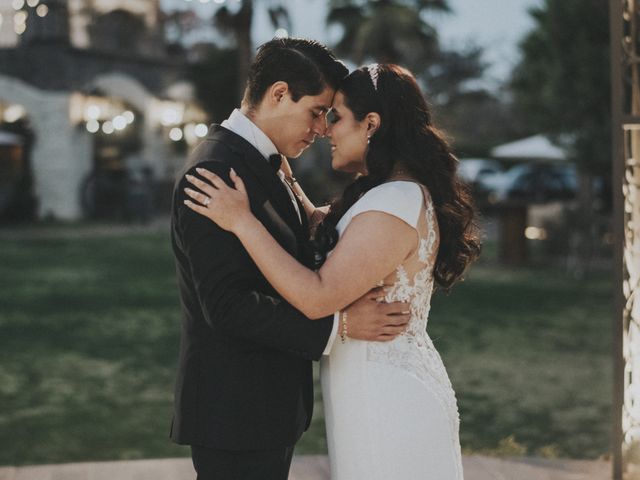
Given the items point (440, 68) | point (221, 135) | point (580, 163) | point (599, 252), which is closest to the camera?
point (221, 135)

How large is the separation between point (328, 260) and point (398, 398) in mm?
462

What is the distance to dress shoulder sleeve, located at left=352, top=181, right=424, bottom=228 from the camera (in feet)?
7.82

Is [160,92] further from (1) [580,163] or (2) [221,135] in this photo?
(2) [221,135]

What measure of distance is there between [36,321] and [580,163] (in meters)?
8.32

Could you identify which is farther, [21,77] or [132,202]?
[21,77]

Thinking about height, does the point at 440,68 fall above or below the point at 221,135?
above

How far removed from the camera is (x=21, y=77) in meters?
23.8

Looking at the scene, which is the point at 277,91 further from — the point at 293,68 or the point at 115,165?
the point at 115,165

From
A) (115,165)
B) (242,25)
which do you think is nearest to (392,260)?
(242,25)

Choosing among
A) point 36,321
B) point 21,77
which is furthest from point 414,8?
point 36,321

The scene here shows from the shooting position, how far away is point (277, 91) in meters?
2.44

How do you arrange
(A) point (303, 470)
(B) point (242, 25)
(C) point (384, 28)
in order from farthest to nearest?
(C) point (384, 28) < (B) point (242, 25) < (A) point (303, 470)

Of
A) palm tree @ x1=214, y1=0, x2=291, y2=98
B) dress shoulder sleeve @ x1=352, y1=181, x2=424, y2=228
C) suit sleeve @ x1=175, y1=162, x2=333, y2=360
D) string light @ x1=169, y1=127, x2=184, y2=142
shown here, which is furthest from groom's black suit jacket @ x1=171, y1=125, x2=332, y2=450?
string light @ x1=169, y1=127, x2=184, y2=142

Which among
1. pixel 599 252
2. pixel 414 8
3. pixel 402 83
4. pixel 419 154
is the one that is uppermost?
pixel 414 8
